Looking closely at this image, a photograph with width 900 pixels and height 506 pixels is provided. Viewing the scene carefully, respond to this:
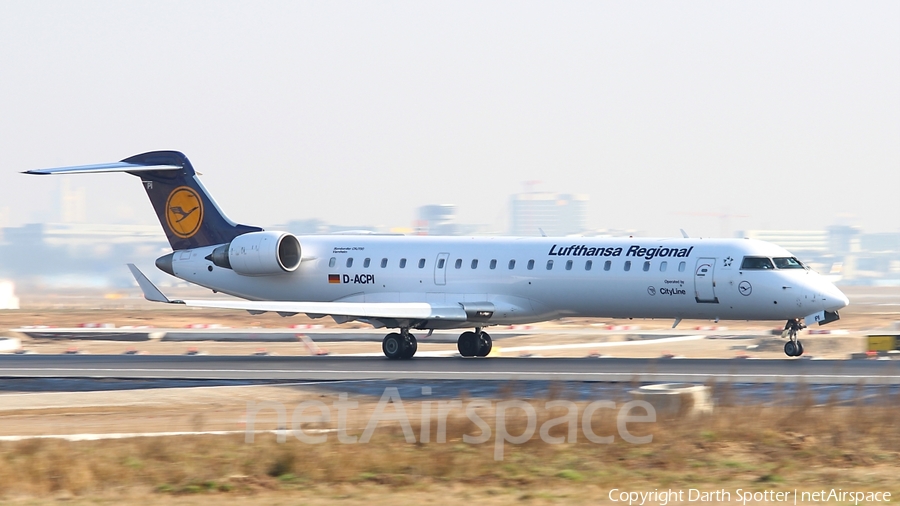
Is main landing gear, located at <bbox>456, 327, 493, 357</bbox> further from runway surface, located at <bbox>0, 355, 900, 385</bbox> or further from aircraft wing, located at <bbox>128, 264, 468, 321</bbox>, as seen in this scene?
aircraft wing, located at <bbox>128, 264, 468, 321</bbox>

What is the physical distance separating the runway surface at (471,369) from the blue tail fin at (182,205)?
17.1 ft

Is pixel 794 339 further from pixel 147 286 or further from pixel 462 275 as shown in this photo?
pixel 147 286

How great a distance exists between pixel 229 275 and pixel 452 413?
62.0 ft

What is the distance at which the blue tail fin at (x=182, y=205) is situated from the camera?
117 ft

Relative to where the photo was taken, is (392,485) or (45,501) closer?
(45,501)

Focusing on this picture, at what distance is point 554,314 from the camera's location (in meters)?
31.6

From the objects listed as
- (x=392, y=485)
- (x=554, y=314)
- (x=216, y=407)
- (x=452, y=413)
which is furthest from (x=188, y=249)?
(x=392, y=485)

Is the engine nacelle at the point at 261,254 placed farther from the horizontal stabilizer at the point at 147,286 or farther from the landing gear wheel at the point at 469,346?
the landing gear wheel at the point at 469,346

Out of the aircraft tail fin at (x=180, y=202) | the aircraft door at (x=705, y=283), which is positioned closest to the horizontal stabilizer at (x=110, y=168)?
the aircraft tail fin at (x=180, y=202)

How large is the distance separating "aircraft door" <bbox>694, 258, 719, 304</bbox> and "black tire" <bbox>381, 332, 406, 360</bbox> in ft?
24.3

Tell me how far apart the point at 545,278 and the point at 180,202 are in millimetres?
11514

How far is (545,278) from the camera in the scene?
102 feet

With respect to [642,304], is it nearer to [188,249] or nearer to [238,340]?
[188,249]

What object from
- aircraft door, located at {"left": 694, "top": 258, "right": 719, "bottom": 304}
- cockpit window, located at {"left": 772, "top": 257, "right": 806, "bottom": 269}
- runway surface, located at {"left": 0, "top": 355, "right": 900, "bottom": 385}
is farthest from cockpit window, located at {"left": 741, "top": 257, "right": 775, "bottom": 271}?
runway surface, located at {"left": 0, "top": 355, "right": 900, "bottom": 385}
